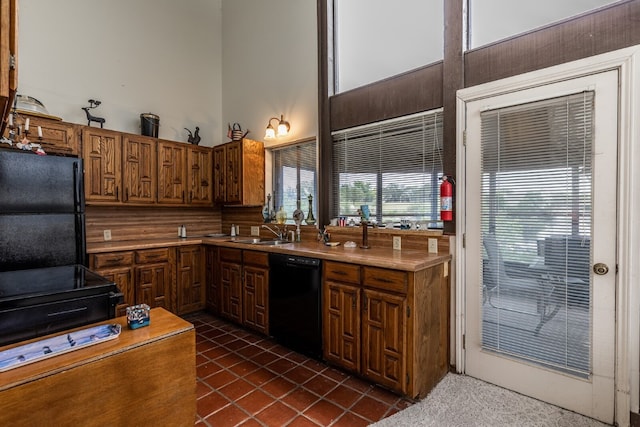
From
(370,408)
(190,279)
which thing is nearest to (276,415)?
(370,408)

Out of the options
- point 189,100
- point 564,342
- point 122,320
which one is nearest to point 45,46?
point 189,100

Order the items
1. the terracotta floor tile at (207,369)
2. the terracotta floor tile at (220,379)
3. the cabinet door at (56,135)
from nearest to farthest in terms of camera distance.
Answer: the terracotta floor tile at (220,379) < the terracotta floor tile at (207,369) < the cabinet door at (56,135)

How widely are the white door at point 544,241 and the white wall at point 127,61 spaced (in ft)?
12.5

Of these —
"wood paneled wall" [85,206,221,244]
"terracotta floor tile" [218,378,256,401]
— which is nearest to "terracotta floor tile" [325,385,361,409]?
"terracotta floor tile" [218,378,256,401]

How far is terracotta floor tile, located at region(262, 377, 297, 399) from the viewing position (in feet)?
7.20

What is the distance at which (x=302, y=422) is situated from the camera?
6.23 ft

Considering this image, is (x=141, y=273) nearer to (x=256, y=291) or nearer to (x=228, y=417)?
(x=256, y=291)

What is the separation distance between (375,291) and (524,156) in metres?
1.42

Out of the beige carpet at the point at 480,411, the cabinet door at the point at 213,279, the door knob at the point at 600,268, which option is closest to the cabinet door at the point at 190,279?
the cabinet door at the point at 213,279

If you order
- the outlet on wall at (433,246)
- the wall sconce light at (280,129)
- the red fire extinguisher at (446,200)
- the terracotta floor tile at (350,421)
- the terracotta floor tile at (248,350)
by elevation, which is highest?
the wall sconce light at (280,129)

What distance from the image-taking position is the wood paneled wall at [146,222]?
3.70 metres

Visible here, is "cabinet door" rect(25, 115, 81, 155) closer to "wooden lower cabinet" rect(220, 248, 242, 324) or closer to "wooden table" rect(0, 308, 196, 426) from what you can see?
"wooden lower cabinet" rect(220, 248, 242, 324)

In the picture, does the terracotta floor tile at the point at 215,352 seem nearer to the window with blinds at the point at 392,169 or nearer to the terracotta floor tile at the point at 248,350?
the terracotta floor tile at the point at 248,350

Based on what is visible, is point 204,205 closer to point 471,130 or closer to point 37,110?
point 37,110
